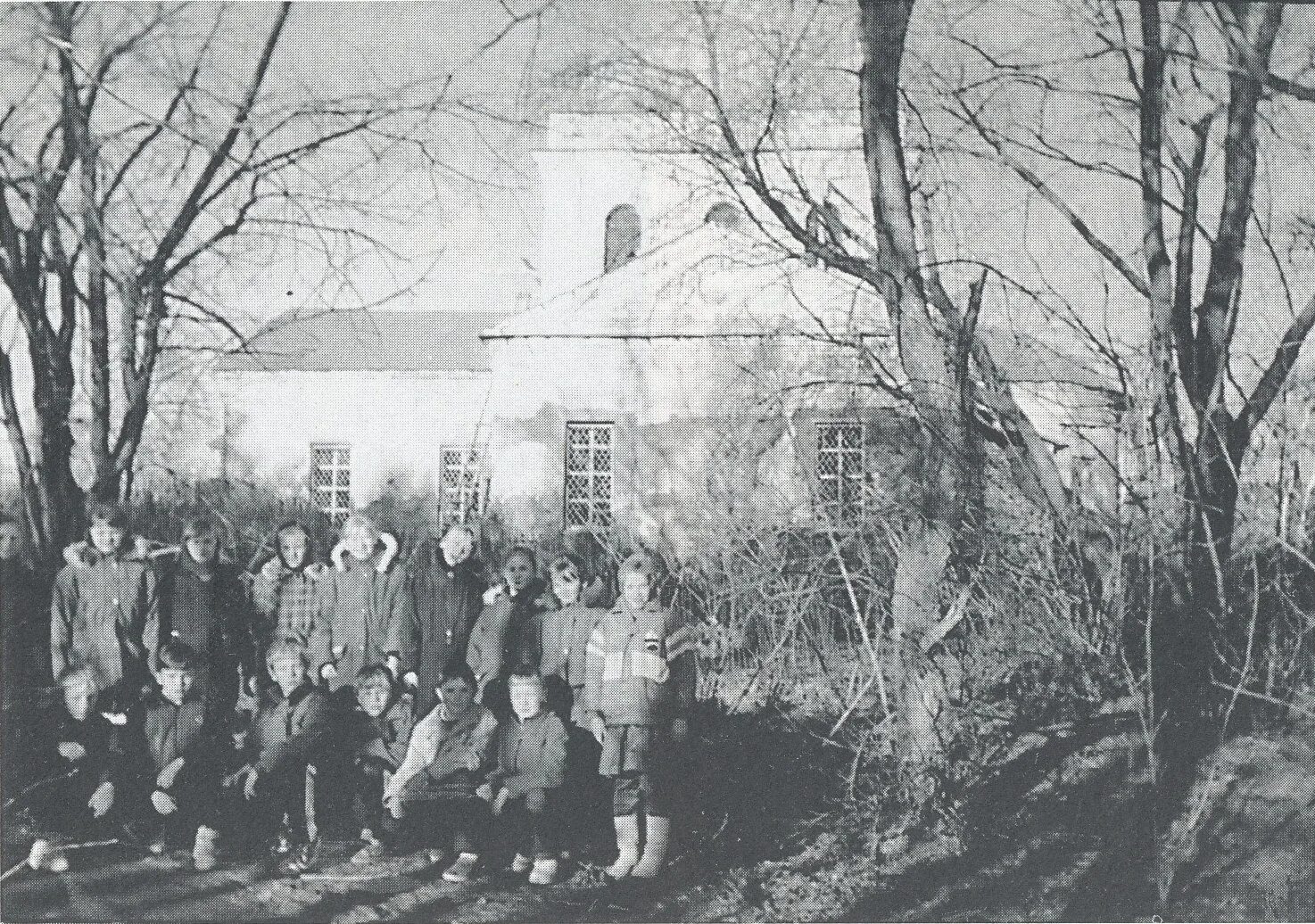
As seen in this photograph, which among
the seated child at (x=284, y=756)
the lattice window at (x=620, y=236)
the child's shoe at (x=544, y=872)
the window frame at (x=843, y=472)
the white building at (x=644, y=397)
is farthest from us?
the lattice window at (x=620, y=236)

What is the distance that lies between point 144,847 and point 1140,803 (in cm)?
407

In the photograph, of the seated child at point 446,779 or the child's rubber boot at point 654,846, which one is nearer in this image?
the child's rubber boot at point 654,846

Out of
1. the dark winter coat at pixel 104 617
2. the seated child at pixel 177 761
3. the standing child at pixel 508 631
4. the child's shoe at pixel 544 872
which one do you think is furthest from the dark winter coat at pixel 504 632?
the dark winter coat at pixel 104 617

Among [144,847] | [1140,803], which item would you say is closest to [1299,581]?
[1140,803]

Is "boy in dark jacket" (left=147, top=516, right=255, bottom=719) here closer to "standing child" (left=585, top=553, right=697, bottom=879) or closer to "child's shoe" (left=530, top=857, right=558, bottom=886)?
"child's shoe" (left=530, top=857, right=558, bottom=886)

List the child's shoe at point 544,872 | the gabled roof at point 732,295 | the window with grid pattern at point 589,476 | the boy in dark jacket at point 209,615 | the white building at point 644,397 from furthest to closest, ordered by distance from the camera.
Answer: the gabled roof at point 732,295, the window with grid pattern at point 589,476, the white building at point 644,397, the boy in dark jacket at point 209,615, the child's shoe at point 544,872

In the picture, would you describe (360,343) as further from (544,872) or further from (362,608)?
(544,872)

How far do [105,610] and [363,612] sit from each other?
3.44 feet

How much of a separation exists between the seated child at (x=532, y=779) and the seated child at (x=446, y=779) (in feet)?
0.37

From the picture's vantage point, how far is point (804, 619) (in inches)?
199

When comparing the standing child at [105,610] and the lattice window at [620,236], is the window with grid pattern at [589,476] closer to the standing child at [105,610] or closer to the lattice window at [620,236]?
the lattice window at [620,236]

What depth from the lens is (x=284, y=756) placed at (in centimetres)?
450

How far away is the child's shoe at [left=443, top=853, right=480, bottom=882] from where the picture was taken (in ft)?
14.1

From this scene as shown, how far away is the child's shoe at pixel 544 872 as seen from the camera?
4273 mm
